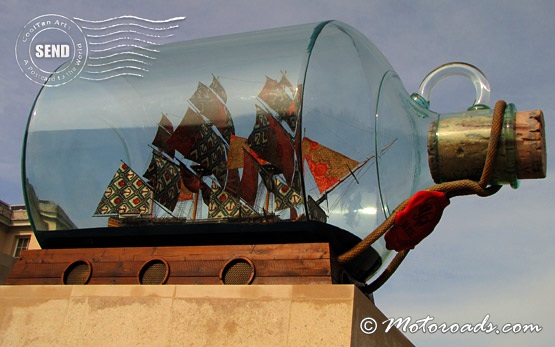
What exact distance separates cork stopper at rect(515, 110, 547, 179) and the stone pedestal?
41.9 inches

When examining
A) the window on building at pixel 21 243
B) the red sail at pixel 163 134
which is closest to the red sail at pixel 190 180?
the red sail at pixel 163 134

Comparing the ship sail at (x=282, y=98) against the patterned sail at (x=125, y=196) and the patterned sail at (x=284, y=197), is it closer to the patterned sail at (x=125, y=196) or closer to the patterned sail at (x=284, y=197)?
the patterned sail at (x=284, y=197)

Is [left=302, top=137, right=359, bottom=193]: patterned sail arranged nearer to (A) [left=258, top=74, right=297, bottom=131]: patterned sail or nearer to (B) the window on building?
(A) [left=258, top=74, right=297, bottom=131]: patterned sail

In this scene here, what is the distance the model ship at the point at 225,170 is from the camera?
129 inches

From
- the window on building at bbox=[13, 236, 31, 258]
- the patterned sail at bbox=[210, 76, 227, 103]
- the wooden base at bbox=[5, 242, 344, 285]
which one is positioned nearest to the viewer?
the wooden base at bbox=[5, 242, 344, 285]

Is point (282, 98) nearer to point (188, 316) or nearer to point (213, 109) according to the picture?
point (213, 109)

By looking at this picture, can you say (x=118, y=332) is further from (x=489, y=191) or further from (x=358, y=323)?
(x=489, y=191)

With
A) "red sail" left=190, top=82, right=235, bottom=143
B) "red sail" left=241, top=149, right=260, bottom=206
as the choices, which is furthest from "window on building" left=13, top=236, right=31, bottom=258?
"red sail" left=241, top=149, right=260, bottom=206

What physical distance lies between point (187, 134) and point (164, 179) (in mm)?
304

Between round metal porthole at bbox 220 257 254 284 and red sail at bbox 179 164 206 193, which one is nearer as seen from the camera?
round metal porthole at bbox 220 257 254 284

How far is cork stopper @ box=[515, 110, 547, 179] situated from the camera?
3271 millimetres

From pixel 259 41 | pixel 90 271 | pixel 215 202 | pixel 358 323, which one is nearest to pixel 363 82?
pixel 259 41

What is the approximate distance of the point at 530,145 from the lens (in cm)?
328

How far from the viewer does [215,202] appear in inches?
138
